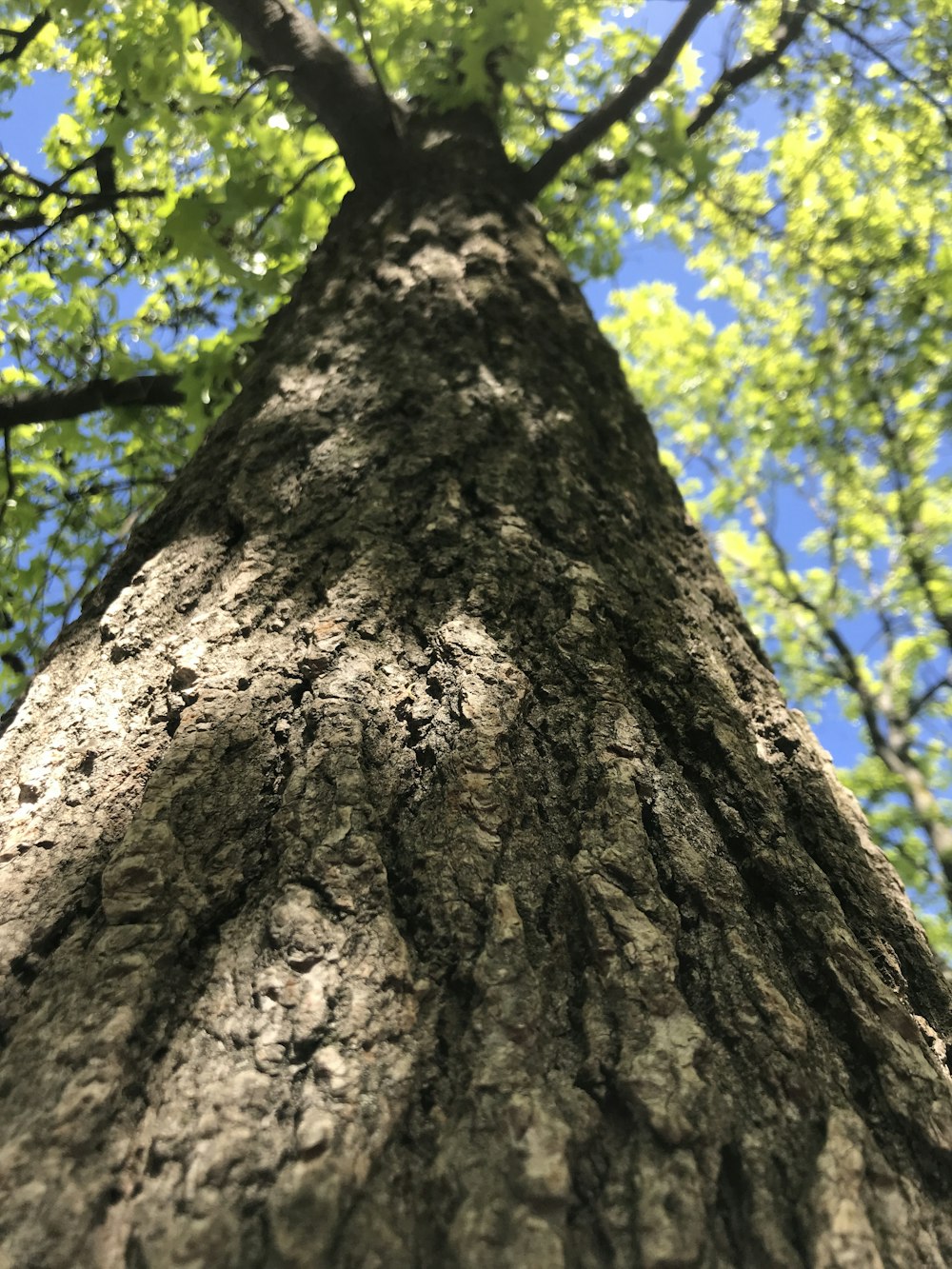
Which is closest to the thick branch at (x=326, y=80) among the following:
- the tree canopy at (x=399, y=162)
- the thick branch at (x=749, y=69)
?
the tree canopy at (x=399, y=162)

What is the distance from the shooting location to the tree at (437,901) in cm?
71

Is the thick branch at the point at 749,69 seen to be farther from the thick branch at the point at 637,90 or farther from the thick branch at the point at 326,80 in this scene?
the thick branch at the point at 326,80

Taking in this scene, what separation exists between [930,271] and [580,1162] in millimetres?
7955

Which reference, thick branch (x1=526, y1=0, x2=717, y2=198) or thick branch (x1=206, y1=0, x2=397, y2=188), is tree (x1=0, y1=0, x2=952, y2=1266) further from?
thick branch (x1=526, y1=0, x2=717, y2=198)

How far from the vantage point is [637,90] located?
3463 millimetres

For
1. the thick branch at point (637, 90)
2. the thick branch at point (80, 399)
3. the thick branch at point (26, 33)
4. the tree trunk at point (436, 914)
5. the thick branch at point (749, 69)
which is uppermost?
the thick branch at point (749, 69)

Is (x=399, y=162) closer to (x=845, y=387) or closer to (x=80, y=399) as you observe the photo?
(x=80, y=399)

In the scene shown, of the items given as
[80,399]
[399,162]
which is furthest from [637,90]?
[80,399]

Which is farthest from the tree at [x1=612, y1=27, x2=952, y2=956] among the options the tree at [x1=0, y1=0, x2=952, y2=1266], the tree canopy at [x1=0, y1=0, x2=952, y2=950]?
the tree at [x1=0, y1=0, x2=952, y2=1266]

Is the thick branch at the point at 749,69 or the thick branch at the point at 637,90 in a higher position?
the thick branch at the point at 749,69

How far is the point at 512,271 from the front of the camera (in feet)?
7.79

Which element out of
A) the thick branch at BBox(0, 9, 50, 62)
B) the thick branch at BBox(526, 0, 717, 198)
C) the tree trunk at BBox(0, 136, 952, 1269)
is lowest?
the tree trunk at BBox(0, 136, 952, 1269)

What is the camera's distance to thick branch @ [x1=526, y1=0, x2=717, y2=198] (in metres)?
3.32

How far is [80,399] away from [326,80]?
6.35 feet
